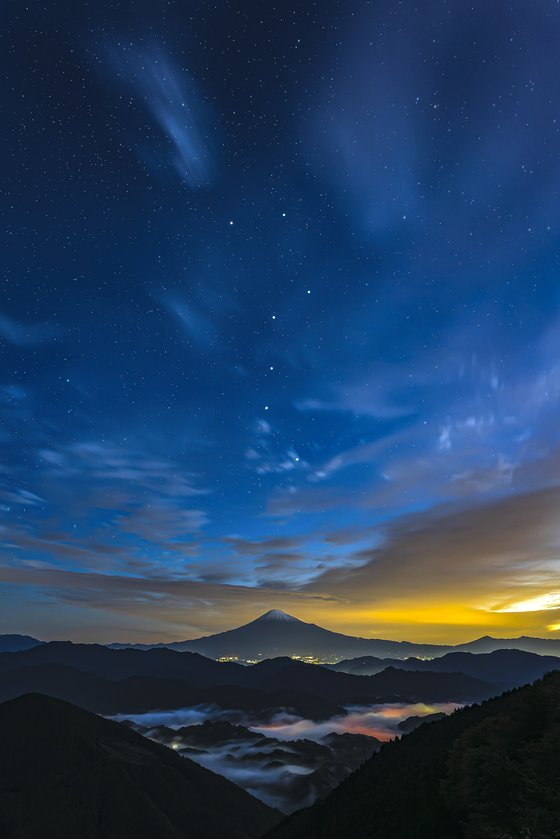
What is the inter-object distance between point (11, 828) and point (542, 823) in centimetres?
13344

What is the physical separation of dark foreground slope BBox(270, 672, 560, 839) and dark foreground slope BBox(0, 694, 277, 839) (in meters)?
106

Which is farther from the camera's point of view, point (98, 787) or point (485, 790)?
point (98, 787)

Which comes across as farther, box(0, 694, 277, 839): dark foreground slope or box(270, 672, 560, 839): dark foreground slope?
box(0, 694, 277, 839): dark foreground slope

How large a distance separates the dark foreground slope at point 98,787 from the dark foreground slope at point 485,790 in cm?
10588

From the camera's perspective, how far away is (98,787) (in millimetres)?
132625

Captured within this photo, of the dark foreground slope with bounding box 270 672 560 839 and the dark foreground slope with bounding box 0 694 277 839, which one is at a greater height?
the dark foreground slope with bounding box 270 672 560 839

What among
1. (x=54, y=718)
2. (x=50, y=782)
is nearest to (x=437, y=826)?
(x=50, y=782)

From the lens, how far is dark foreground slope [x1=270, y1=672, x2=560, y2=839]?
23.8 metres

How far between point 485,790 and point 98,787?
14516cm

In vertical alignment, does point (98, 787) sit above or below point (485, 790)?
below

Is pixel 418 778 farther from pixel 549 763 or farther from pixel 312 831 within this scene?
pixel 312 831

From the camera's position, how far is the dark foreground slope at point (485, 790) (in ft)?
77.9

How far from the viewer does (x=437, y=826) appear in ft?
90.6

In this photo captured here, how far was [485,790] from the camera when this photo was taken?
26.5m
